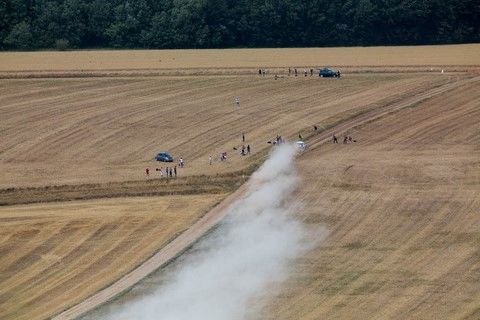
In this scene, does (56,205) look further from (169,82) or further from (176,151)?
(169,82)

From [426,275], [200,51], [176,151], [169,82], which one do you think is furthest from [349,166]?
[200,51]

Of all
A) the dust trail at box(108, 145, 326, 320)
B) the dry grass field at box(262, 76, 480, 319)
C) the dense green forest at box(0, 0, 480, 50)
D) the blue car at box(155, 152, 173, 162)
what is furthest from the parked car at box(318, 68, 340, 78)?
the dust trail at box(108, 145, 326, 320)

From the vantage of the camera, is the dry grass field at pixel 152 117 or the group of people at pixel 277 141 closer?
the dry grass field at pixel 152 117


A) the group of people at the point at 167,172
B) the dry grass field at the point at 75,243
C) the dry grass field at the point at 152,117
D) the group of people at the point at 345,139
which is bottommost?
the dry grass field at the point at 75,243

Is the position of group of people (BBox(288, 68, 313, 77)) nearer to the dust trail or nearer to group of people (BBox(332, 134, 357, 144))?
group of people (BBox(332, 134, 357, 144))

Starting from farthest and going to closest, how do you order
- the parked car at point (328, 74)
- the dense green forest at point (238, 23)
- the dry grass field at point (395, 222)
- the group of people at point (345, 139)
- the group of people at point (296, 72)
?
the dense green forest at point (238, 23) < the group of people at point (296, 72) < the parked car at point (328, 74) < the group of people at point (345, 139) < the dry grass field at point (395, 222)

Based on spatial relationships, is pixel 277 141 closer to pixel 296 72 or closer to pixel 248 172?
pixel 248 172

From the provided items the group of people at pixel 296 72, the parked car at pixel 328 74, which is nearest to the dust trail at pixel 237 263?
the parked car at pixel 328 74

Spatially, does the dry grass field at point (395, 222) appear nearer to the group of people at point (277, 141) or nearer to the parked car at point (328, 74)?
the group of people at point (277, 141)
